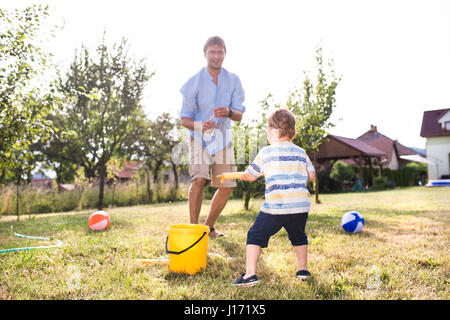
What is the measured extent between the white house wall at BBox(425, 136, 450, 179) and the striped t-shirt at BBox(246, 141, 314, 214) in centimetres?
2659

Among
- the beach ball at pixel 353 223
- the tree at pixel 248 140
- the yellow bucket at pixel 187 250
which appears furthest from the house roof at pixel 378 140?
the yellow bucket at pixel 187 250

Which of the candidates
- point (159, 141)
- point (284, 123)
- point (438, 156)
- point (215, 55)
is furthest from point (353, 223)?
point (438, 156)

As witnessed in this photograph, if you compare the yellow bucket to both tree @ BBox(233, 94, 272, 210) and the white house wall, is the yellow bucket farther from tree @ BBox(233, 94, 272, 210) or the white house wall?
the white house wall

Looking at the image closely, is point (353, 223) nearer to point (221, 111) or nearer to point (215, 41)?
point (221, 111)

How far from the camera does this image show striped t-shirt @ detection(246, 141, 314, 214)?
2.26m

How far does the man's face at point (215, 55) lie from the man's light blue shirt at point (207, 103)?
4.8 inches

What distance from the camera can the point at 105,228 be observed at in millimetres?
4594

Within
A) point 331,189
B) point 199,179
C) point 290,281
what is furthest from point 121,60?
point 331,189

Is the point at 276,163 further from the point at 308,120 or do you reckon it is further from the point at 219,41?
the point at 308,120

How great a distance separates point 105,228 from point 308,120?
525 centimetres

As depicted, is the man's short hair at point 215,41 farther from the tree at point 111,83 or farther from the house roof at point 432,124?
the house roof at point 432,124

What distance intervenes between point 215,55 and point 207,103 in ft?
1.73

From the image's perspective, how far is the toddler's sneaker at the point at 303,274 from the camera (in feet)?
7.31

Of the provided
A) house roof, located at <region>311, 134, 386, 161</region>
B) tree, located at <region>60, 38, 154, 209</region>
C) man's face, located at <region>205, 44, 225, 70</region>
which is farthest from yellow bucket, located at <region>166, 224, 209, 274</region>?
house roof, located at <region>311, 134, 386, 161</region>
